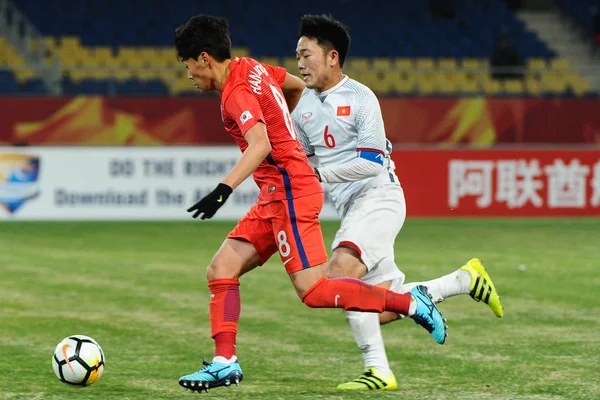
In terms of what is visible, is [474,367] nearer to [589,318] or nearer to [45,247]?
[589,318]

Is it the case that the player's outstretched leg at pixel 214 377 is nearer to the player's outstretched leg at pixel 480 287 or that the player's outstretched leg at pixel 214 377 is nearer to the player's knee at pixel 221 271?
the player's knee at pixel 221 271

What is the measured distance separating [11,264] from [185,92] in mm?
10167

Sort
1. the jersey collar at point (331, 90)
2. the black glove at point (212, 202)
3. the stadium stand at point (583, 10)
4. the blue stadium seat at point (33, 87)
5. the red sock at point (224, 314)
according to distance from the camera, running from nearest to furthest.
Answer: the black glove at point (212, 202)
the red sock at point (224, 314)
the jersey collar at point (331, 90)
the blue stadium seat at point (33, 87)
the stadium stand at point (583, 10)

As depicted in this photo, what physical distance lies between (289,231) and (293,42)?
71.5 feet

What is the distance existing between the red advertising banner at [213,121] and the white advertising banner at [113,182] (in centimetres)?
288

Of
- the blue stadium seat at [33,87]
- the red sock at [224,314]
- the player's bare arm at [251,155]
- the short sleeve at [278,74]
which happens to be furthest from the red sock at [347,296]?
the blue stadium seat at [33,87]

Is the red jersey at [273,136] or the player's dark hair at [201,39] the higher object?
the player's dark hair at [201,39]

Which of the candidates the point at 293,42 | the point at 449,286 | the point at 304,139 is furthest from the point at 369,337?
the point at 293,42

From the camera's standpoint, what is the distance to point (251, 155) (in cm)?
579

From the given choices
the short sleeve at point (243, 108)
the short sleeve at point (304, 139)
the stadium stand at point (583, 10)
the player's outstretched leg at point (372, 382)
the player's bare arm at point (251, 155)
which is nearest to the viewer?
the player's bare arm at point (251, 155)

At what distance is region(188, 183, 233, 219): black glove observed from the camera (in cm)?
558

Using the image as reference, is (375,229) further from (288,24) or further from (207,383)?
(288,24)

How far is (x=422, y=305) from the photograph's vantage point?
6277 millimetres

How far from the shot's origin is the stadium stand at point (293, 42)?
2325 centimetres
